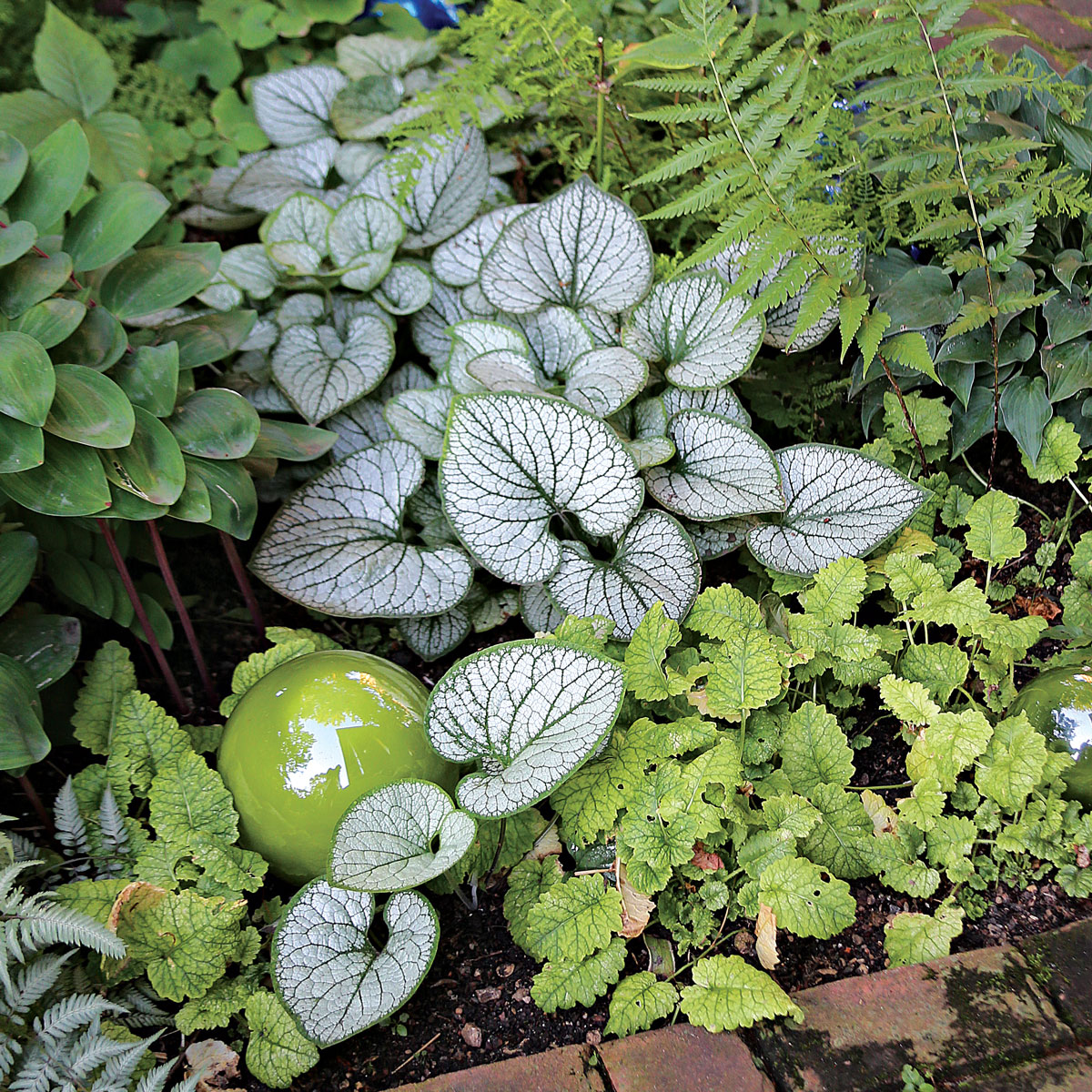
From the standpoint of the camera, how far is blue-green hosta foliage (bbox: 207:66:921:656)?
185 cm

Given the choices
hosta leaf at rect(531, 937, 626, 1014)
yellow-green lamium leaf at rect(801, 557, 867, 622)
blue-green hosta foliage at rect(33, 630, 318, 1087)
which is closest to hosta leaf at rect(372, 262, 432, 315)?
blue-green hosta foliage at rect(33, 630, 318, 1087)

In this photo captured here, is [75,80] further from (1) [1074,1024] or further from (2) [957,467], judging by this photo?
(1) [1074,1024]

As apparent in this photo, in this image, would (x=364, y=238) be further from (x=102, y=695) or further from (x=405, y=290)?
(x=102, y=695)

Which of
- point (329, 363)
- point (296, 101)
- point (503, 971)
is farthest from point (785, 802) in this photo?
point (296, 101)

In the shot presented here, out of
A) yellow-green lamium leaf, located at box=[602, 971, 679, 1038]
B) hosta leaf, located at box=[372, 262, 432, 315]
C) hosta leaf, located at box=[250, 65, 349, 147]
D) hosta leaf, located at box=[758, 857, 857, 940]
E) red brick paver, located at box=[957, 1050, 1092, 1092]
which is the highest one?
hosta leaf, located at box=[250, 65, 349, 147]

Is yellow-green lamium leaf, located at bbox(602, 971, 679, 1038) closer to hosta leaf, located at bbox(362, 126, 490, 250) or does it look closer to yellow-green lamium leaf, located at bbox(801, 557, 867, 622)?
yellow-green lamium leaf, located at bbox(801, 557, 867, 622)

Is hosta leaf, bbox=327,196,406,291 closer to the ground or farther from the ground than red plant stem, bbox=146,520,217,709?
farther from the ground

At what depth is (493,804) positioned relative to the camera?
1460 mm

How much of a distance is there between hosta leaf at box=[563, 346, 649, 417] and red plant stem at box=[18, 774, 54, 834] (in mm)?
1322

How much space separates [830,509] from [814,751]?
538mm

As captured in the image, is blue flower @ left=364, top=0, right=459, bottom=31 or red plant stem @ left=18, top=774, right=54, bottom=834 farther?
blue flower @ left=364, top=0, right=459, bottom=31

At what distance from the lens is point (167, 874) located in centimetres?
159

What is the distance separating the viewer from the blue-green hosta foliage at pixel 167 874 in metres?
1.47

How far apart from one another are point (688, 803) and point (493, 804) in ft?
1.10
